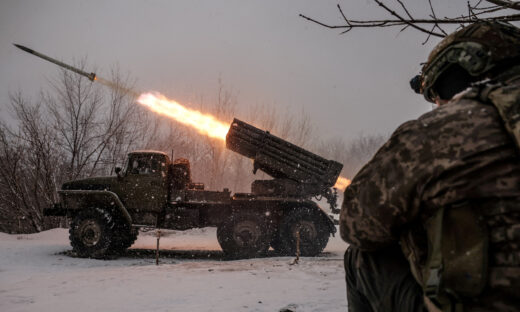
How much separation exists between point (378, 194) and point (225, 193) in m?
8.74

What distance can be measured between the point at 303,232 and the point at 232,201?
2.06 metres

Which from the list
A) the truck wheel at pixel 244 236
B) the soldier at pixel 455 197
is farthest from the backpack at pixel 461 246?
the truck wheel at pixel 244 236

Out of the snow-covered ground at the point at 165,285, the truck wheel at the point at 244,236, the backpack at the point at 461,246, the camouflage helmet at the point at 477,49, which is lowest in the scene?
the snow-covered ground at the point at 165,285

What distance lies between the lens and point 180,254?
34.0 ft

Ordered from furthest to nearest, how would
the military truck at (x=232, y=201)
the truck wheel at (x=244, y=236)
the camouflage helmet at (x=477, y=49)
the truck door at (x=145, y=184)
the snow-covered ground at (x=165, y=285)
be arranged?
the truck door at (x=145, y=184) → the military truck at (x=232, y=201) → the truck wheel at (x=244, y=236) → the snow-covered ground at (x=165, y=285) → the camouflage helmet at (x=477, y=49)

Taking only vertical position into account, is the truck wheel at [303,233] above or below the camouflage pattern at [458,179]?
below

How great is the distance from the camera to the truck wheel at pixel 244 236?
9734 millimetres

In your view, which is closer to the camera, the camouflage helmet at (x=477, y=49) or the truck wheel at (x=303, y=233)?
the camouflage helmet at (x=477, y=49)

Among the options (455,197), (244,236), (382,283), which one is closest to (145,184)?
(244,236)

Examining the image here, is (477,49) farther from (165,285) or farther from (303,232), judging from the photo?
(303,232)

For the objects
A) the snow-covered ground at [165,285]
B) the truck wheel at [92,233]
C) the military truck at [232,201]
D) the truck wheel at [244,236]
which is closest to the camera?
the snow-covered ground at [165,285]

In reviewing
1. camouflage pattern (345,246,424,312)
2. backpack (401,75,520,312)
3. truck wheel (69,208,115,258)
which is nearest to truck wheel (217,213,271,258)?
truck wheel (69,208,115,258)

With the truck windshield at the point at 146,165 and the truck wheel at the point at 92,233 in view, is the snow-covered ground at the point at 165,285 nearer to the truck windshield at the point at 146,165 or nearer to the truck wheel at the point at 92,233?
the truck wheel at the point at 92,233

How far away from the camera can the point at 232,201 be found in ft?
33.1
